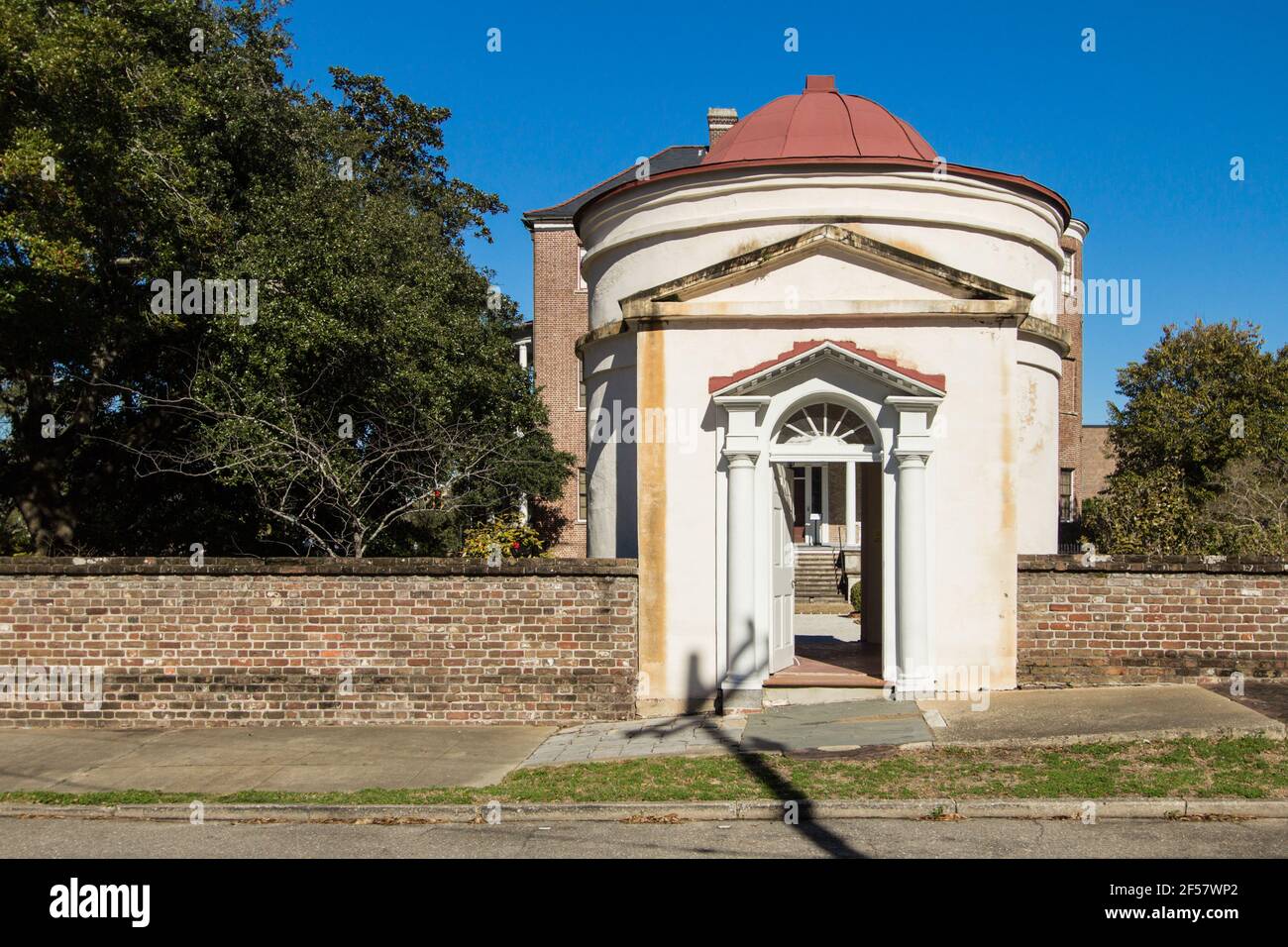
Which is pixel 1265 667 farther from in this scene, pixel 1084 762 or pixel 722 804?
pixel 722 804

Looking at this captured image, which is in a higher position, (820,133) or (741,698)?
(820,133)

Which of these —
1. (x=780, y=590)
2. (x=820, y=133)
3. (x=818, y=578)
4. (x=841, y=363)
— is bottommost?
(x=818, y=578)

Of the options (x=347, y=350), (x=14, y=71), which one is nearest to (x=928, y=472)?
(x=347, y=350)

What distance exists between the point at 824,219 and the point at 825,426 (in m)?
2.81

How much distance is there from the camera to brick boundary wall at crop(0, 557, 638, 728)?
11930 mm

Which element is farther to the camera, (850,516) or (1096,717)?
(850,516)

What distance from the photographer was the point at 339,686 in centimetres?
1194

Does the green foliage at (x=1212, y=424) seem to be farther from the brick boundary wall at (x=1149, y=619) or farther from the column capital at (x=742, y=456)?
the column capital at (x=742, y=456)

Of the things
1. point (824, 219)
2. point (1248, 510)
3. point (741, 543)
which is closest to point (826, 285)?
point (824, 219)

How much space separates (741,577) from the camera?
1173cm

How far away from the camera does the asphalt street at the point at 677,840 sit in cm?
705

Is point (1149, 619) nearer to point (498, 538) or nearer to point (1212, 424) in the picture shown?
point (498, 538)

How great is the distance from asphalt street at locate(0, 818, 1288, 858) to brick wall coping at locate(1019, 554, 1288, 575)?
14.6ft
